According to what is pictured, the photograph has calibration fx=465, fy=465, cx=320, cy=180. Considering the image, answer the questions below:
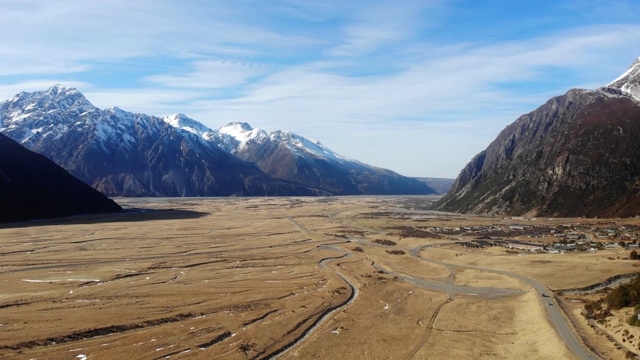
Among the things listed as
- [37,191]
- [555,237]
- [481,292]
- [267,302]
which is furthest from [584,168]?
[37,191]

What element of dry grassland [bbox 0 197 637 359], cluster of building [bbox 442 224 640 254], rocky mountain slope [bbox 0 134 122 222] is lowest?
dry grassland [bbox 0 197 637 359]

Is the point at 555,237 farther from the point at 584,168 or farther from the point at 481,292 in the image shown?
the point at 584,168

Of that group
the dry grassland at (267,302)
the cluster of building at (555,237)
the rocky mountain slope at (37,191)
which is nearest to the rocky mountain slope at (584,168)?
the cluster of building at (555,237)

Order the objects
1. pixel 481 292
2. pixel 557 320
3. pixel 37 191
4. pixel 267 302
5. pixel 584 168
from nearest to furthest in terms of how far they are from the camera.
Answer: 1. pixel 557 320
2. pixel 267 302
3. pixel 481 292
4. pixel 584 168
5. pixel 37 191

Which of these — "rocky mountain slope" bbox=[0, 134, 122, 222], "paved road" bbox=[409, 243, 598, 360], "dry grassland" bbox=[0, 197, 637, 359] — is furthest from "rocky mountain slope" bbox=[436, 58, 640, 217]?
"rocky mountain slope" bbox=[0, 134, 122, 222]

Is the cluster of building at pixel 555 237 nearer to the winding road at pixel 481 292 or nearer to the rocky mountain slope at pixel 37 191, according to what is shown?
the winding road at pixel 481 292

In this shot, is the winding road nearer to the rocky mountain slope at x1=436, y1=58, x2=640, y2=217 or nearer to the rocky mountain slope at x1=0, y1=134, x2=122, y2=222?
the rocky mountain slope at x1=436, y1=58, x2=640, y2=217
